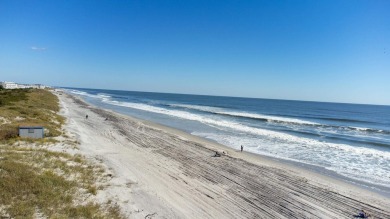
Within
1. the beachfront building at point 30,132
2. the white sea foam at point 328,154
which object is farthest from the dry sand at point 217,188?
the white sea foam at point 328,154

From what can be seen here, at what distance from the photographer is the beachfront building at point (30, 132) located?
14305 mm

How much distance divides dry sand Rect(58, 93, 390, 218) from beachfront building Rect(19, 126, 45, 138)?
2416mm

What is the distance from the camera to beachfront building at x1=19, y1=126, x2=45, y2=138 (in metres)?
14.3

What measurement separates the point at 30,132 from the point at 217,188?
454 inches

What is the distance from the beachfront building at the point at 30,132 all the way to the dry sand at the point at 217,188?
2.42 m

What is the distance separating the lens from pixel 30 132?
47.5ft

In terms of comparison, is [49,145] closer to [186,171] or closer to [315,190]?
[186,171]

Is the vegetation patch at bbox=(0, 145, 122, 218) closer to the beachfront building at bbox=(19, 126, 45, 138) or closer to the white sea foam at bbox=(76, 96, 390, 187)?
the beachfront building at bbox=(19, 126, 45, 138)

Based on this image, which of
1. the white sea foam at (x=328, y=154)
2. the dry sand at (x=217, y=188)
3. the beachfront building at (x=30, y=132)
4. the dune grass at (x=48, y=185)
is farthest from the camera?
the white sea foam at (x=328, y=154)

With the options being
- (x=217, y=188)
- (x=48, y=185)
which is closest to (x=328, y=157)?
(x=217, y=188)

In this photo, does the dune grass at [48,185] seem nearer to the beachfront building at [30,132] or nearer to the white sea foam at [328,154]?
the beachfront building at [30,132]

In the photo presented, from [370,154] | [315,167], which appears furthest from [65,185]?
[370,154]

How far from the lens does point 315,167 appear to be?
15266mm

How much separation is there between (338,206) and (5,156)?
43.1 ft
